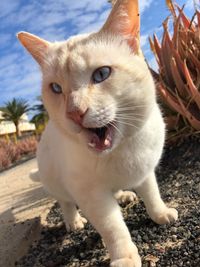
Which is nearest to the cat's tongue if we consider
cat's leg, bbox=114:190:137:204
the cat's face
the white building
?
the cat's face

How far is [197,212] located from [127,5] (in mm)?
1229

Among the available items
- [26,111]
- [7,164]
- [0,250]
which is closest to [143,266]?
[0,250]

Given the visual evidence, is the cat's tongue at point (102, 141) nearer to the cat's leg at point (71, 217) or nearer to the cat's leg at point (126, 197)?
the cat's leg at point (71, 217)

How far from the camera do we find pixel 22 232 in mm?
2893

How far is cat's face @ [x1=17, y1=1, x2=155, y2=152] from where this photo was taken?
1.73m

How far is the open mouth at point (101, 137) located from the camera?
1.80 m

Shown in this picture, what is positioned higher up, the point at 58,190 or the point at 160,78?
the point at 160,78

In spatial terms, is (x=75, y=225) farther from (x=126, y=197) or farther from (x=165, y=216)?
(x=165, y=216)

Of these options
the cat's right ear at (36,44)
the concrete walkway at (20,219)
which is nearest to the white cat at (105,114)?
the cat's right ear at (36,44)

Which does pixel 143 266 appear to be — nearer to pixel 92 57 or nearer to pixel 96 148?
pixel 96 148

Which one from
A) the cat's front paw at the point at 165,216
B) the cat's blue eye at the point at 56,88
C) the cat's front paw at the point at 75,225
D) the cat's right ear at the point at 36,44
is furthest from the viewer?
the cat's front paw at the point at 75,225

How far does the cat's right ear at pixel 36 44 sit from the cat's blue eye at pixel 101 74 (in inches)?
16.4

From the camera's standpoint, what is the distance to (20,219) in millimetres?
3199

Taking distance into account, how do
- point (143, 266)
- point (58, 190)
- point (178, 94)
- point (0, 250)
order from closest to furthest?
point (143, 266)
point (58, 190)
point (0, 250)
point (178, 94)
